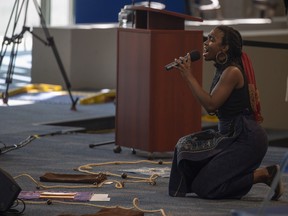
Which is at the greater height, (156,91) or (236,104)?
(236,104)

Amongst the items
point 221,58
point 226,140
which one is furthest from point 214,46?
point 226,140

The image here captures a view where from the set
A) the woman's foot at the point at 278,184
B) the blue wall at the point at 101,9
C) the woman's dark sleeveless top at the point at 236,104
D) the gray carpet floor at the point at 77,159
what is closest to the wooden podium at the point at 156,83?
the gray carpet floor at the point at 77,159

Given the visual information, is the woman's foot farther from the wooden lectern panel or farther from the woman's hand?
the wooden lectern panel

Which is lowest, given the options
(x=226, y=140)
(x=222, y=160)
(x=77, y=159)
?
(x=77, y=159)

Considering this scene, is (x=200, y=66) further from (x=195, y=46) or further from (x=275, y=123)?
(x=275, y=123)

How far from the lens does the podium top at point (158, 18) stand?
7.14 m

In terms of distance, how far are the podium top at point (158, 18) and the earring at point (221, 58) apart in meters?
1.41

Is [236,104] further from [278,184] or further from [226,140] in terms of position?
[278,184]

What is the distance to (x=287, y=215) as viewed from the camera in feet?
12.8

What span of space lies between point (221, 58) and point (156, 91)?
1.46 meters

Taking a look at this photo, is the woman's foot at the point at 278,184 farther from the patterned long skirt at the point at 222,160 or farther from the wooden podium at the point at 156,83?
the wooden podium at the point at 156,83

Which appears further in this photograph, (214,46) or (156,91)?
(156,91)

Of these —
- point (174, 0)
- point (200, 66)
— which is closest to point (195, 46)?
point (200, 66)

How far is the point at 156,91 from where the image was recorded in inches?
281
